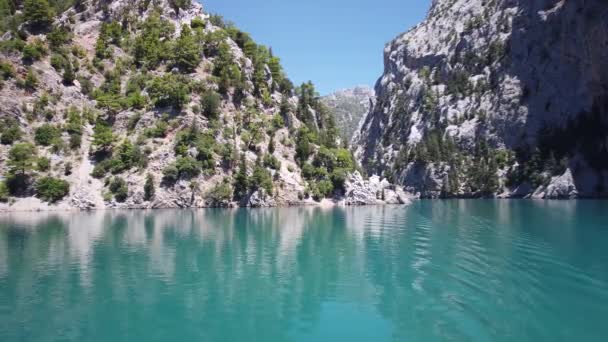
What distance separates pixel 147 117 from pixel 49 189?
24987 mm

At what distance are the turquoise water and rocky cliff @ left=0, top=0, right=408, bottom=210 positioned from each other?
140 feet

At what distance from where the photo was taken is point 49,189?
7512 cm

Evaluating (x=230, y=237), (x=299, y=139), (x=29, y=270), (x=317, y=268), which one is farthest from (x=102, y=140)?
(x=317, y=268)

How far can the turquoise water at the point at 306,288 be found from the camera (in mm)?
16750

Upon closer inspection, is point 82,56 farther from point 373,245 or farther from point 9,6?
point 373,245

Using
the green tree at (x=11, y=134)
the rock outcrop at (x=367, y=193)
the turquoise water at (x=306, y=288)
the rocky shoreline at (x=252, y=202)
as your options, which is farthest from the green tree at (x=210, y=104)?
the turquoise water at (x=306, y=288)

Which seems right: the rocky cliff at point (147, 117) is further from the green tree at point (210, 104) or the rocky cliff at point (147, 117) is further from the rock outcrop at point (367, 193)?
the rock outcrop at point (367, 193)

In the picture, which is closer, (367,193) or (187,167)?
(187,167)

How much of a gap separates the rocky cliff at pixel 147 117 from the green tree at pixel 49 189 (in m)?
0.18

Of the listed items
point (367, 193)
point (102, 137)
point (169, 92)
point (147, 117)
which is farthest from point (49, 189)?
point (367, 193)

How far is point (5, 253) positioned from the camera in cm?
3244

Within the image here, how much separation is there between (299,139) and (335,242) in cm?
6833

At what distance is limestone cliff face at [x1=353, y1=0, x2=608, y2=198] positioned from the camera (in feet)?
411

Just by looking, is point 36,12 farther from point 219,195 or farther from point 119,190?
point 219,195
